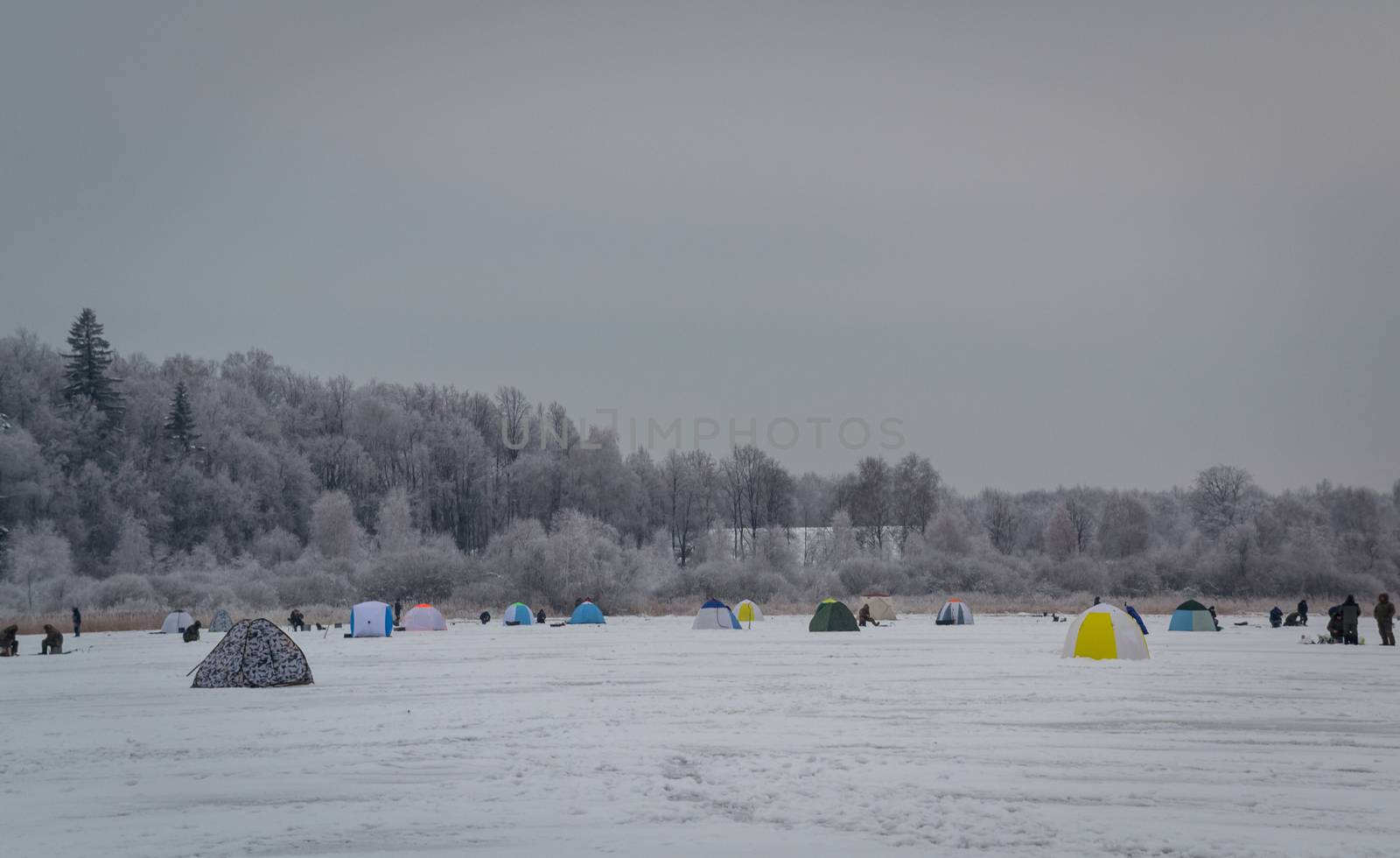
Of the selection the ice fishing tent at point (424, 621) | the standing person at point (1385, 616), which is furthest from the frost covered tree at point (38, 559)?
the standing person at point (1385, 616)

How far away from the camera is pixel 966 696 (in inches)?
778

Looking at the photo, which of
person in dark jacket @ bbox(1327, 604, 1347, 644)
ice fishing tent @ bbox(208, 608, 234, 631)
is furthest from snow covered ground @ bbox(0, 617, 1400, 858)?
ice fishing tent @ bbox(208, 608, 234, 631)

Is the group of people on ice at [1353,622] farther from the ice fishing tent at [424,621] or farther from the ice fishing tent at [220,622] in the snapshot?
the ice fishing tent at [220,622]

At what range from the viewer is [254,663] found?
2284 cm

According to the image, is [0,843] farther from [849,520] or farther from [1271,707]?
[849,520]

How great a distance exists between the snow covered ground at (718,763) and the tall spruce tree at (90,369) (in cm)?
7579

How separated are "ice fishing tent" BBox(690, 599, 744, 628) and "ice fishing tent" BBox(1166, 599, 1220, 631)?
16316mm

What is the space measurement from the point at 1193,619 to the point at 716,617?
17635mm

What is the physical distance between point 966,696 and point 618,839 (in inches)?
454

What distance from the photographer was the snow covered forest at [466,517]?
71062 millimetres

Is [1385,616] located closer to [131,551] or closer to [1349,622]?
[1349,622]

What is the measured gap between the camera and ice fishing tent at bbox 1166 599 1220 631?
41.5m

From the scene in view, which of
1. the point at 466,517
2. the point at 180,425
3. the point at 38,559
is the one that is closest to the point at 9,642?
the point at 38,559

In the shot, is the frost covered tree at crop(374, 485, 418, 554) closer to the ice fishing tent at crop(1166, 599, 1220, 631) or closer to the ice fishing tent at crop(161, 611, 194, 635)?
the ice fishing tent at crop(161, 611, 194, 635)
